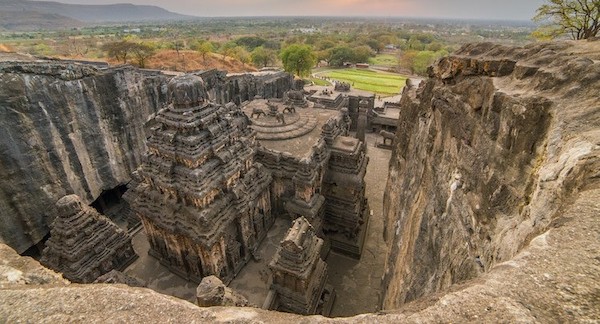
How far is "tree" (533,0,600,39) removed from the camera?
1666cm

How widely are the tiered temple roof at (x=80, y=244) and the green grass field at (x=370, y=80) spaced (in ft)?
152

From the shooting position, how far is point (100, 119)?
19.5m

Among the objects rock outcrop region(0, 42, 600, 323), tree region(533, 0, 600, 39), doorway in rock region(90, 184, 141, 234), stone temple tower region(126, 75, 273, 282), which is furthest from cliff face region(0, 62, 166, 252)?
tree region(533, 0, 600, 39)

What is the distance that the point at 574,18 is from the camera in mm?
17750

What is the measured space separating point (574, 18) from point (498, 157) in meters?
19.9

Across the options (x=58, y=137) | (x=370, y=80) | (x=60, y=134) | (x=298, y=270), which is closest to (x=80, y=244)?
(x=58, y=137)

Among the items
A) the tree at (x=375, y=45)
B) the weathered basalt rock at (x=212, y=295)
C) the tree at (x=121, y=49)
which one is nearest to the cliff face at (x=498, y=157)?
the weathered basalt rock at (x=212, y=295)

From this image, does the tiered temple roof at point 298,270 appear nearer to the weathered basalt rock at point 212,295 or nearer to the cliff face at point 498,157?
the weathered basalt rock at point 212,295

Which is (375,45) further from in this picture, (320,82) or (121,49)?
(121,49)

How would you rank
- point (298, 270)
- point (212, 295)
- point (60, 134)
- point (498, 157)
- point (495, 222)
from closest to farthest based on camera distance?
point (495, 222)
point (498, 157)
point (212, 295)
point (298, 270)
point (60, 134)

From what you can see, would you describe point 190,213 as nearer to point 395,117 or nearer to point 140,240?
point 140,240

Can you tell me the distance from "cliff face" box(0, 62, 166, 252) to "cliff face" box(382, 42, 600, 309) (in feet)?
64.7

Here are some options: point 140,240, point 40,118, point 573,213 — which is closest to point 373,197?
point 140,240

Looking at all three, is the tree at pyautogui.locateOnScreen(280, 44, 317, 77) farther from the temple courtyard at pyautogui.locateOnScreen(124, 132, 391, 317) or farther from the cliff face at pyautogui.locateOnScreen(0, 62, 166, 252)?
the temple courtyard at pyautogui.locateOnScreen(124, 132, 391, 317)
